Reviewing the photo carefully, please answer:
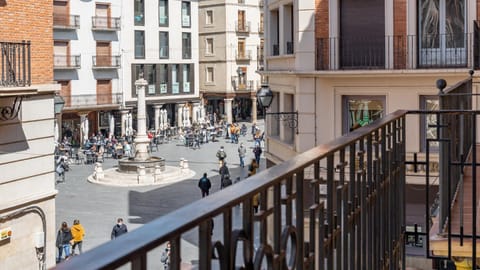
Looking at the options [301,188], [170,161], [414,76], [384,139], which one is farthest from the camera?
[170,161]

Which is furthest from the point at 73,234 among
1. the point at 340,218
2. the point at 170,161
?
the point at 170,161

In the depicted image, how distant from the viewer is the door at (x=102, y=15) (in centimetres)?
4562

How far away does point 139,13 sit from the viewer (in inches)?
1956

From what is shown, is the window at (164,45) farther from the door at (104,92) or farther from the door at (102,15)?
the door at (102,15)

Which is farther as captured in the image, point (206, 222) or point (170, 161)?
point (170, 161)

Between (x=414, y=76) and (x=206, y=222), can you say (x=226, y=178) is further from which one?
(x=206, y=222)

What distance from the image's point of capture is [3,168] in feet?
39.7

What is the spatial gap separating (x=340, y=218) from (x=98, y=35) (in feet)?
144

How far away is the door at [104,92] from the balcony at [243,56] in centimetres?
1404

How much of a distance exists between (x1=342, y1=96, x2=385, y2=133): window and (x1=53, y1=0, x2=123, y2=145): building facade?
28.9m

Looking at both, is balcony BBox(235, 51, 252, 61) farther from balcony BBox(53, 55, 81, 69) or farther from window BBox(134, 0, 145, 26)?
balcony BBox(53, 55, 81, 69)

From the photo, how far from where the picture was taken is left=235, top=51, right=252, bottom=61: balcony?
2301 inches

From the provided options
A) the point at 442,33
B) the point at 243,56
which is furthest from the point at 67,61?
the point at 442,33

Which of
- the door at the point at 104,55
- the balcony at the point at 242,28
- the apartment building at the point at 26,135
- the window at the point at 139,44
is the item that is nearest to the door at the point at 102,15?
the door at the point at 104,55
